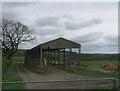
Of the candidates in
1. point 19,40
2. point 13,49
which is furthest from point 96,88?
point 19,40

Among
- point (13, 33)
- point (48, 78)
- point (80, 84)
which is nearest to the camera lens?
point (80, 84)

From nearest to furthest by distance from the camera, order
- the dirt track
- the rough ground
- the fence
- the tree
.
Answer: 1. the fence
2. the rough ground
3. the dirt track
4. the tree

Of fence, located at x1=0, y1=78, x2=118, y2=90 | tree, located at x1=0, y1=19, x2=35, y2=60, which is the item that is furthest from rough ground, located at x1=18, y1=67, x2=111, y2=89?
tree, located at x1=0, y1=19, x2=35, y2=60

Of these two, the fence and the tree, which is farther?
the tree

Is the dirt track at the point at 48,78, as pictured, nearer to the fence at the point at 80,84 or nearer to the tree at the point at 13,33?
the fence at the point at 80,84

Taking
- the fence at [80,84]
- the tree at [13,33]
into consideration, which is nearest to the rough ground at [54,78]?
the fence at [80,84]

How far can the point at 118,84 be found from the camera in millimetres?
8883

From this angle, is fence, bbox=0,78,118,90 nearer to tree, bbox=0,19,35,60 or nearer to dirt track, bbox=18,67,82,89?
dirt track, bbox=18,67,82,89

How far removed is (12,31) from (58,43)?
1832 centimetres

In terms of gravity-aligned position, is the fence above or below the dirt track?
above

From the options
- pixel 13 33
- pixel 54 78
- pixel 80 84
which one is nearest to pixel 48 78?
pixel 54 78

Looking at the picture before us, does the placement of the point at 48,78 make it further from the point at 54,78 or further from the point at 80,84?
the point at 80,84

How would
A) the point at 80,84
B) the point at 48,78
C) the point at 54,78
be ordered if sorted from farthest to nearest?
the point at 48,78, the point at 54,78, the point at 80,84

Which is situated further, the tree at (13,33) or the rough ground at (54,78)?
the tree at (13,33)
